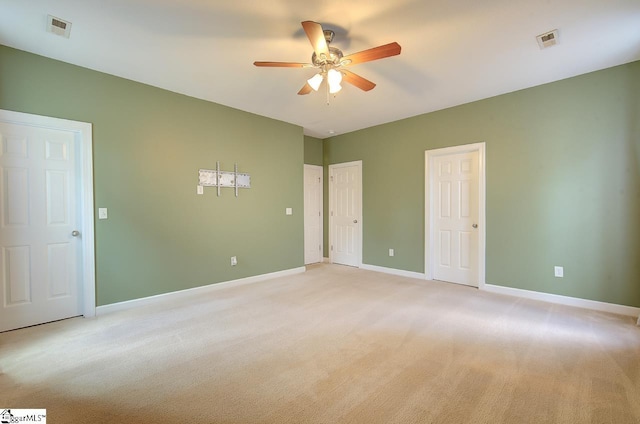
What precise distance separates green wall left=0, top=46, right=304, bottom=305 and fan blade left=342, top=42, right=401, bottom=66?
→ 254cm

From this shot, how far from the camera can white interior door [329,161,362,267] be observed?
18.5 ft

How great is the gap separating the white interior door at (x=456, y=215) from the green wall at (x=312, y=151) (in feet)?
7.98

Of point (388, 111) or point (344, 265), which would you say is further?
point (344, 265)

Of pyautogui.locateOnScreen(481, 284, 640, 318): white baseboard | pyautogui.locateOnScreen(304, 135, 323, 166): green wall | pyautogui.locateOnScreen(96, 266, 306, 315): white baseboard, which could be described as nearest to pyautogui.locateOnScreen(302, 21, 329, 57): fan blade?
pyautogui.locateOnScreen(96, 266, 306, 315): white baseboard

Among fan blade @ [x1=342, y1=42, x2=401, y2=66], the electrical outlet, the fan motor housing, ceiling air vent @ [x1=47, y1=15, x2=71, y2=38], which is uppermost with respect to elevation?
ceiling air vent @ [x1=47, y1=15, x2=71, y2=38]

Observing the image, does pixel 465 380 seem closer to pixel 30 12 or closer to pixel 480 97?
pixel 480 97

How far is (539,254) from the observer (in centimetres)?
360

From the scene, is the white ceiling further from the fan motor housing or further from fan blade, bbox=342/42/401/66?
fan blade, bbox=342/42/401/66

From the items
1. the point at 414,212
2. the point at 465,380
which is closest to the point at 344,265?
the point at 414,212

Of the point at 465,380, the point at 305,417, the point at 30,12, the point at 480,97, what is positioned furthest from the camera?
the point at 480,97

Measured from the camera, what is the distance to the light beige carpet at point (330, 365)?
5.49ft

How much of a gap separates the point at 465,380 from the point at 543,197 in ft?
9.09

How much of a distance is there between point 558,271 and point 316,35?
384 cm

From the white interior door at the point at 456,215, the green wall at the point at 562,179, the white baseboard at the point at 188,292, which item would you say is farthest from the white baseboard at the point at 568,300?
the white baseboard at the point at 188,292
